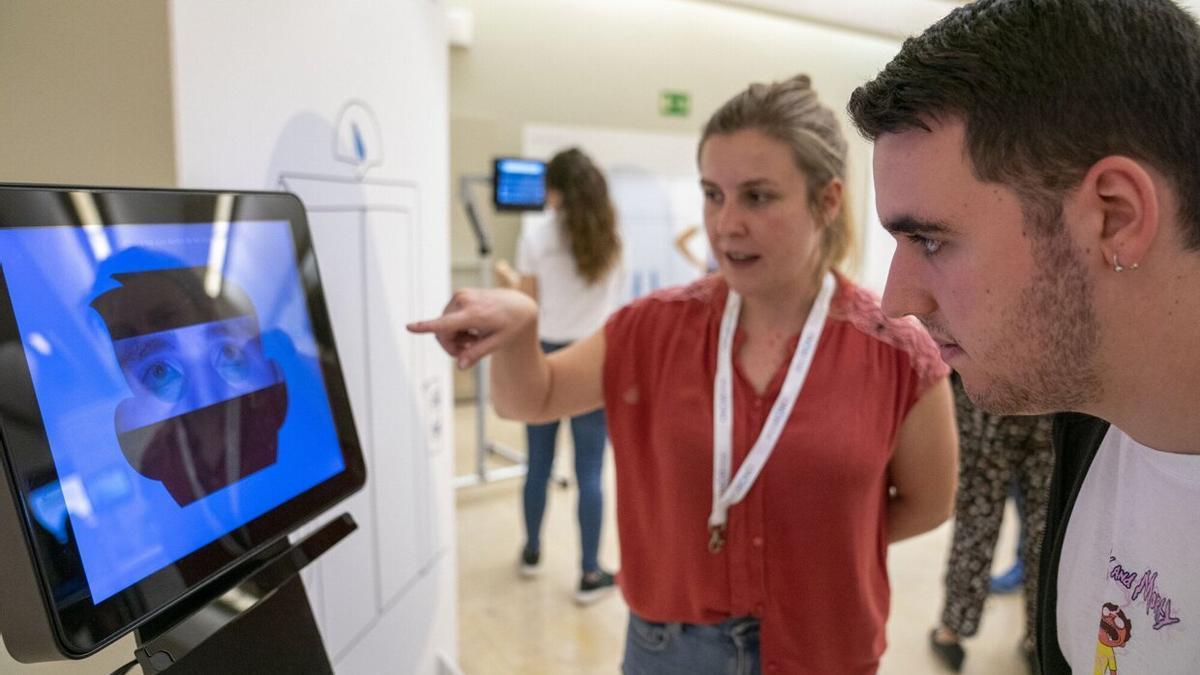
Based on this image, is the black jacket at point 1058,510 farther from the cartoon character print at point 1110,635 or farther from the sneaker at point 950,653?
the sneaker at point 950,653

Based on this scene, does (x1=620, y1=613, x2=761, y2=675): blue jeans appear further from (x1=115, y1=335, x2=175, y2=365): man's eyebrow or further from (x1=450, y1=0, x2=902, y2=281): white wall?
(x1=450, y1=0, x2=902, y2=281): white wall

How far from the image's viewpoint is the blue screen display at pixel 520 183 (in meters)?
3.22

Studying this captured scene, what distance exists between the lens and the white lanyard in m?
1.16

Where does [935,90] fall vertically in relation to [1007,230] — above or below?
above

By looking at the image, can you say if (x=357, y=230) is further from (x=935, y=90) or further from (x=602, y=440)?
(x=602, y=440)

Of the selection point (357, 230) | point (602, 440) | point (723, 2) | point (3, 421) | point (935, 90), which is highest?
point (723, 2)

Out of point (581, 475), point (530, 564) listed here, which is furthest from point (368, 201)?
point (530, 564)

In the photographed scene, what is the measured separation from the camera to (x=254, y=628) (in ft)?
2.42

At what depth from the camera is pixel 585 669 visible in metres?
2.45

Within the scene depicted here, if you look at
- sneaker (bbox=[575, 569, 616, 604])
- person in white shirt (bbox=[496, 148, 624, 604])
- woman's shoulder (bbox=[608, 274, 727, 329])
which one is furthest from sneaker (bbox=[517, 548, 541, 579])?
woman's shoulder (bbox=[608, 274, 727, 329])

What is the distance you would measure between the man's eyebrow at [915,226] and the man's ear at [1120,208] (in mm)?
111

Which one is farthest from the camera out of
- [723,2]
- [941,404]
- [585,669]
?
[723,2]

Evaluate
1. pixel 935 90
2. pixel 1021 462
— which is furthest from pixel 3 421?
pixel 1021 462

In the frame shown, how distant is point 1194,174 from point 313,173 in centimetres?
116
